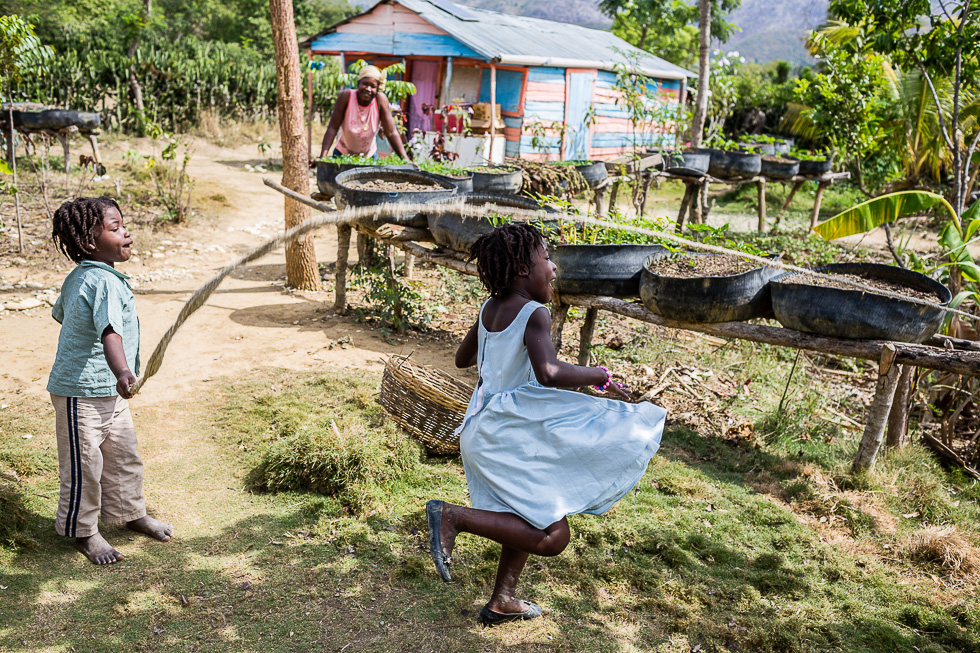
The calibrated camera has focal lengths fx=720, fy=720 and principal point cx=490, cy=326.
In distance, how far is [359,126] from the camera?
7234 mm

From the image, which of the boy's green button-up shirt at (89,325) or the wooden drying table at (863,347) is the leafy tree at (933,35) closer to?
the wooden drying table at (863,347)

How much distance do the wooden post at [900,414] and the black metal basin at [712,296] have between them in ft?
3.60

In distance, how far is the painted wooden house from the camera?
13938mm

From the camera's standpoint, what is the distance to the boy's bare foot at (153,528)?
321cm

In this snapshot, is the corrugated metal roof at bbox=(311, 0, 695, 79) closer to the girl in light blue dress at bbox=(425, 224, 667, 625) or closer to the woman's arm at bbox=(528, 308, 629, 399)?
the girl in light blue dress at bbox=(425, 224, 667, 625)

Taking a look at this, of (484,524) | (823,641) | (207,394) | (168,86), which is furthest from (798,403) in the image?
(168,86)

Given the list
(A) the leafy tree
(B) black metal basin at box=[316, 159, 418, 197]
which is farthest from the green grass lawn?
(A) the leafy tree

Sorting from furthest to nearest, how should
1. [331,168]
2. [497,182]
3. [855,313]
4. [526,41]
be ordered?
[526,41] → [497,182] → [331,168] → [855,313]

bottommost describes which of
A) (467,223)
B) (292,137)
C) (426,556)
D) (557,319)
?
(426,556)

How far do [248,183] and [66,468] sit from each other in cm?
1125

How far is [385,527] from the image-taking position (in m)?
3.45

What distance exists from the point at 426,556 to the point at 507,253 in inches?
60.7

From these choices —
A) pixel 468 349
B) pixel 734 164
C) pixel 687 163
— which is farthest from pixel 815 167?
pixel 468 349

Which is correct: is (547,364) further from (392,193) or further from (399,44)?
(399,44)
